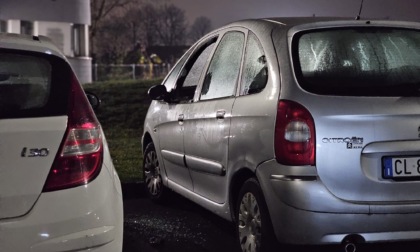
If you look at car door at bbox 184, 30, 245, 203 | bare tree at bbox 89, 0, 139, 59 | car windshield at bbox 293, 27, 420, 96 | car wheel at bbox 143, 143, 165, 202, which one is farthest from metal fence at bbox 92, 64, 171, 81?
car windshield at bbox 293, 27, 420, 96

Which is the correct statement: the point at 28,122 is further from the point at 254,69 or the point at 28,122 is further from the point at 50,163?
the point at 254,69

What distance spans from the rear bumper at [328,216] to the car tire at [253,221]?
23 centimetres

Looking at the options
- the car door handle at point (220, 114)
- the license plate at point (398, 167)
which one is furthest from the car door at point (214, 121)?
the license plate at point (398, 167)

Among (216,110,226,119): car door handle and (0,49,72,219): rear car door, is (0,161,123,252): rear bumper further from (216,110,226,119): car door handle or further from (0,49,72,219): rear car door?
(216,110,226,119): car door handle

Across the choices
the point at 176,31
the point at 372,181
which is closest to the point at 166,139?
the point at 372,181

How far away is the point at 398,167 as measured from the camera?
13.4 ft

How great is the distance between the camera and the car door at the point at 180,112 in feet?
19.8

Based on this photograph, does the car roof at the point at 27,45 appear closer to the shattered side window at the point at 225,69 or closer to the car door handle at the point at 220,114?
the car door handle at the point at 220,114

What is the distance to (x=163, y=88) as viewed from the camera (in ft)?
21.5

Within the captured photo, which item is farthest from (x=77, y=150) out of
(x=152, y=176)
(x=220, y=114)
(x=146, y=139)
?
(x=146, y=139)

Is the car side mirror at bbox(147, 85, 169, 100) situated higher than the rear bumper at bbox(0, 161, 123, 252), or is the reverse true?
the car side mirror at bbox(147, 85, 169, 100)

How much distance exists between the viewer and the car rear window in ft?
11.3

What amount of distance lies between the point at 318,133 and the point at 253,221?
0.86 meters

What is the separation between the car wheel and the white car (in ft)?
11.0
